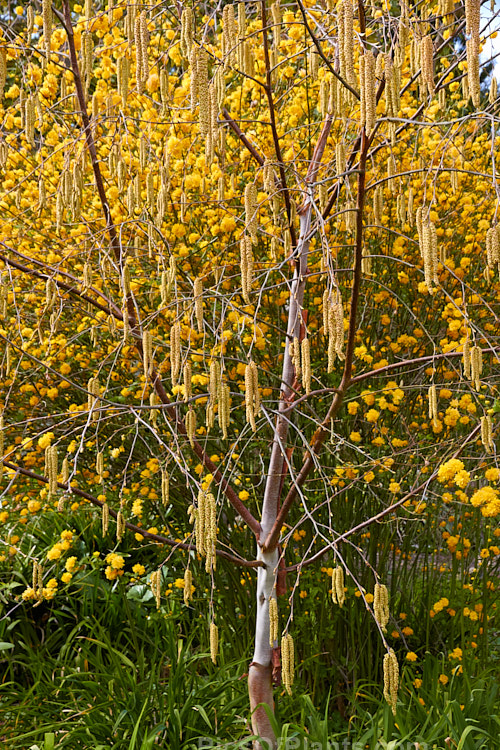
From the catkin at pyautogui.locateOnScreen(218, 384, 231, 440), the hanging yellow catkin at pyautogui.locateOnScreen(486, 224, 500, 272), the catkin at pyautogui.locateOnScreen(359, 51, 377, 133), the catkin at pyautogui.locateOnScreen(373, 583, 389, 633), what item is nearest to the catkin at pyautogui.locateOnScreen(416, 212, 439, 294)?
the hanging yellow catkin at pyautogui.locateOnScreen(486, 224, 500, 272)

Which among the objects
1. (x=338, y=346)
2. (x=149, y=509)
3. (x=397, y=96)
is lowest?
(x=149, y=509)

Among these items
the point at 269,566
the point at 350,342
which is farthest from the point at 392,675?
the point at 350,342

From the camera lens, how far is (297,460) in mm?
2961

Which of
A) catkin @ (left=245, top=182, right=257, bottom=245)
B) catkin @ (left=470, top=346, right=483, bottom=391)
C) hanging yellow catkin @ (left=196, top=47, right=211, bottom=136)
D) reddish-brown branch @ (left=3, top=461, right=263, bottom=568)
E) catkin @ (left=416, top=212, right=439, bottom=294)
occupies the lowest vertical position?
reddish-brown branch @ (left=3, top=461, right=263, bottom=568)

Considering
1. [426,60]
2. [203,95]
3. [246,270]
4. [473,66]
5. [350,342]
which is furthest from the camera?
[350,342]

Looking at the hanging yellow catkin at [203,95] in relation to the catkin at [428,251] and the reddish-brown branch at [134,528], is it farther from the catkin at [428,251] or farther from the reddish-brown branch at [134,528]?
the reddish-brown branch at [134,528]

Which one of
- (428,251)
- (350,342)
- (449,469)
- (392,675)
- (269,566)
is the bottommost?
(392,675)

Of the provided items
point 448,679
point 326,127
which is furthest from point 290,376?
point 448,679

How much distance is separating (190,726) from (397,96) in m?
2.05

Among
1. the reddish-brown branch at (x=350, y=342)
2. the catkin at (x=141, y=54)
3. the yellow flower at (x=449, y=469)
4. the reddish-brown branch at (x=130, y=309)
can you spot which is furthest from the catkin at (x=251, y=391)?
the yellow flower at (x=449, y=469)

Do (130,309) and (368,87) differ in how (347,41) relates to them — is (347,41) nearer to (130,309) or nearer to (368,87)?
(368,87)

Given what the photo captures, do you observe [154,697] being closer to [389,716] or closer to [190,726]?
[190,726]

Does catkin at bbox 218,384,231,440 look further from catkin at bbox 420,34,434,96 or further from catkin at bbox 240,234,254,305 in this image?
catkin at bbox 420,34,434,96

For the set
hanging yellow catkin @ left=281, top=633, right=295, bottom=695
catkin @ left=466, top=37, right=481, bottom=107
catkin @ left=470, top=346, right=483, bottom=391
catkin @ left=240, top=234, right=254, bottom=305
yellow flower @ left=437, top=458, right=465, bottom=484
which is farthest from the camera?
yellow flower @ left=437, top=458, right=465, bottom=484
